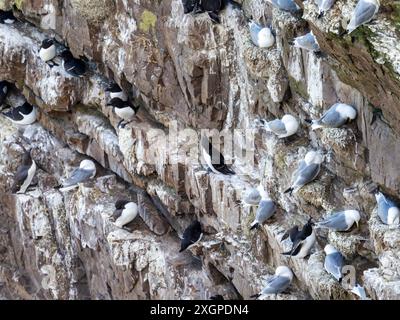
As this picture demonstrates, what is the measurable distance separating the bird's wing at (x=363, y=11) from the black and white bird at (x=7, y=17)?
8.76m

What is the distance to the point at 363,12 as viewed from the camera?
7664 millimetres

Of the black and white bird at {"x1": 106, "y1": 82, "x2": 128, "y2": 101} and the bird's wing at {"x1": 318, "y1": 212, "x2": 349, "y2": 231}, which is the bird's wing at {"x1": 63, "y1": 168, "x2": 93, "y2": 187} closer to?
the black and white bird at {"x1": 106, "y1": 82, "x2": 128, "y2": 101}

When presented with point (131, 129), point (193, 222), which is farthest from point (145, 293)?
point (131, 129)

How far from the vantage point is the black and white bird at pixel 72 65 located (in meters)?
14.0

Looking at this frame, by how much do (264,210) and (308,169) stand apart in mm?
1026

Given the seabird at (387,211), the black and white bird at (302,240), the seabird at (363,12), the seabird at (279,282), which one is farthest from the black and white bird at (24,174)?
the seabird at (363,12)

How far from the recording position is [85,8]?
43.2ft

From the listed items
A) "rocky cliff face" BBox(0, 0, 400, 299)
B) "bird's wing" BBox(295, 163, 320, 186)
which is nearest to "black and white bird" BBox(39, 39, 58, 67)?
"rocky cliff face" BBox(0, 0, 400, 299)

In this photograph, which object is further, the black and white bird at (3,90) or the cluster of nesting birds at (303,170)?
the black and white bird at (3,90)

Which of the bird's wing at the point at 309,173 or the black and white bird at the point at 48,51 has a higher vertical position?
the bird's wing at the point at 309,173

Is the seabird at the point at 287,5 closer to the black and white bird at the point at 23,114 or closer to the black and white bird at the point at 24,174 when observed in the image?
the black and white bird at the point at 24,174

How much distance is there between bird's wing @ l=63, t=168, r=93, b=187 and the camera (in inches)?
544

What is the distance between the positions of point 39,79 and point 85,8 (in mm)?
2032

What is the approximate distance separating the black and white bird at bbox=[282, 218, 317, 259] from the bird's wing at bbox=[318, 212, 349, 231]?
13.0 inches
